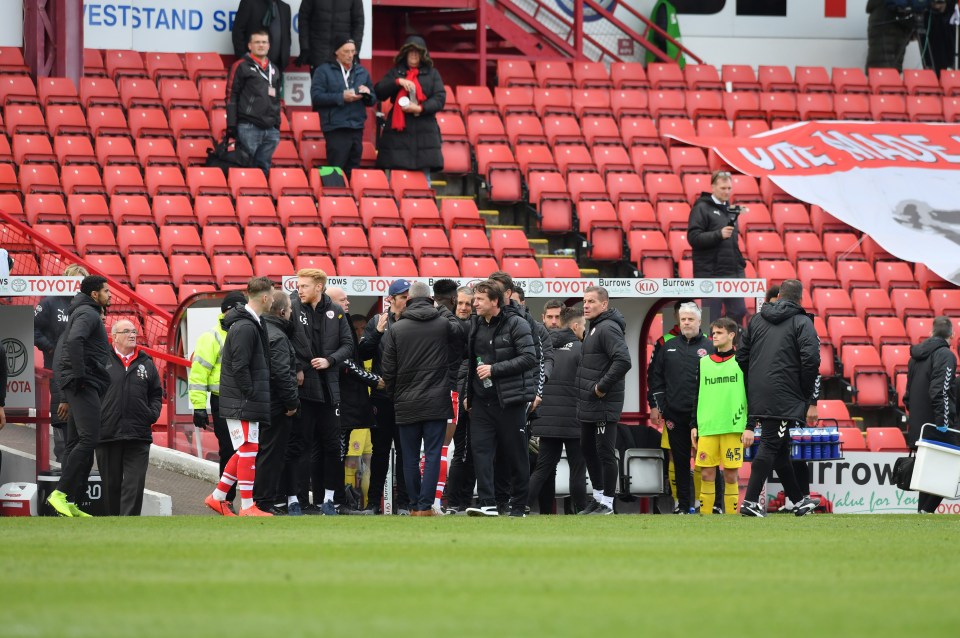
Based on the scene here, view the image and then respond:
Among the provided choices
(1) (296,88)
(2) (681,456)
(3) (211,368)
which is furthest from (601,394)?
(1) (296,88)

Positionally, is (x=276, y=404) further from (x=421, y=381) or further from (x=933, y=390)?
(x=933, y=390)

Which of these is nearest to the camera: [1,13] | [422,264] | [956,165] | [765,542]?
[765,542]

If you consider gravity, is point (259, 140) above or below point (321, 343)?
above

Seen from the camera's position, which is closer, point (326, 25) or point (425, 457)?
point (425, 457)

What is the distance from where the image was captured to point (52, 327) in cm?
1294

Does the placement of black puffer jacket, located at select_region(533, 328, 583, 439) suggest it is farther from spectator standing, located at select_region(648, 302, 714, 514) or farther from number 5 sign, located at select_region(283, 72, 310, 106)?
number 5 sign, located at select_region(283, 72, 310, 106)

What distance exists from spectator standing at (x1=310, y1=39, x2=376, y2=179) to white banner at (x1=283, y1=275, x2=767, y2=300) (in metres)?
4.42

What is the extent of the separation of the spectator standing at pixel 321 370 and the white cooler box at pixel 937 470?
4549 mm

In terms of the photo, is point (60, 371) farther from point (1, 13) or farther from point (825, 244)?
point (825, 244)

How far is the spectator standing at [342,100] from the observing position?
17703 mm

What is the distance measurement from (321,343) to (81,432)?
71.9 inches

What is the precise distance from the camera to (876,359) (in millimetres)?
17375

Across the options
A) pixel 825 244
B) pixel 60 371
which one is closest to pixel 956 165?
pixel 825 244

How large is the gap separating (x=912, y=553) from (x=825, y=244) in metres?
11.9
